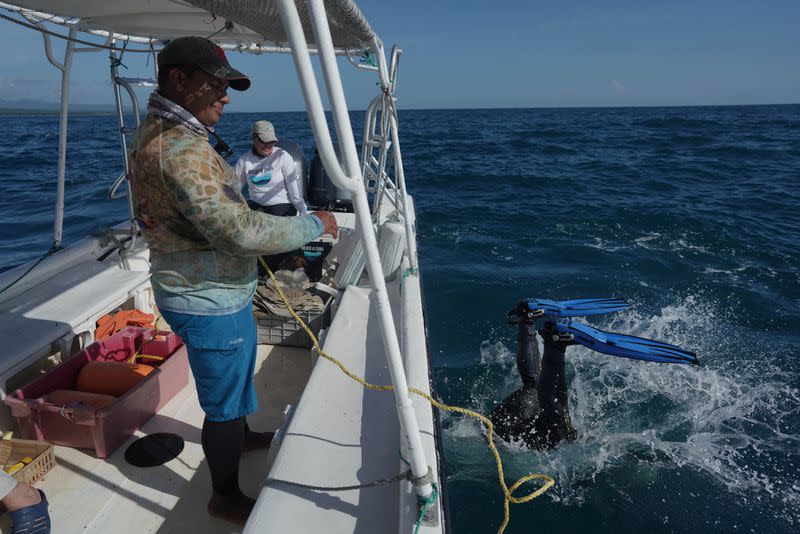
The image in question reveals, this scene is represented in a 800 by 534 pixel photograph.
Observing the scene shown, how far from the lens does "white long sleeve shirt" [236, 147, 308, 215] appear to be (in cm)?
472

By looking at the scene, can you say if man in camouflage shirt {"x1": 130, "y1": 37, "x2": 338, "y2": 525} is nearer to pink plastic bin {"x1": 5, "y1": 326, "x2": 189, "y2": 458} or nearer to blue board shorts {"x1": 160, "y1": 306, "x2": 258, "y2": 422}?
blue board shorts {"x1": 160, "y1": 306, "x2": 258, "y2": 422}

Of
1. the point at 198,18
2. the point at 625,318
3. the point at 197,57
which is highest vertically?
the point at 198,18

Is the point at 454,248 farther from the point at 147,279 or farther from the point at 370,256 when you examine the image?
the point at 370,256

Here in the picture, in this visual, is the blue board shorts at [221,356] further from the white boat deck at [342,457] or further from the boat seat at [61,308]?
Result: the boat seat at [61,308]

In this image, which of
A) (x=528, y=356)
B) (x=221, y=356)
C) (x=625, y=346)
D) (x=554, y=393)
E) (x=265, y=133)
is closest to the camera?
(x=221, y=356)

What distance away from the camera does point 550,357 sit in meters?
2.94

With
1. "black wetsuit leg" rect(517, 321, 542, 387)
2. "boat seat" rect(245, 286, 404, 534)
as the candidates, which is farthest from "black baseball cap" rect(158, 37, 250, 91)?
"black wetsuit leg" rect(517, 321, 542, 387)

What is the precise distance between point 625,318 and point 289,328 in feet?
13.6

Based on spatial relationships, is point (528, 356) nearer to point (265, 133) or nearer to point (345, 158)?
point (345, 158)

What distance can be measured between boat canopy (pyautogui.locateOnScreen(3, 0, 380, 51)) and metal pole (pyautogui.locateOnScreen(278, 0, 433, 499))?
79 cm

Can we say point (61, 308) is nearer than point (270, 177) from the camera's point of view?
Yes

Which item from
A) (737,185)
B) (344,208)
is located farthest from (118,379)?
(737,185)

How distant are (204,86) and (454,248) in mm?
7409

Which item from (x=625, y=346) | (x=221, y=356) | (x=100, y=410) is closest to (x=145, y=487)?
(x=100, y=410)
